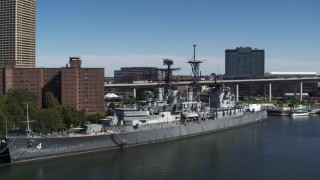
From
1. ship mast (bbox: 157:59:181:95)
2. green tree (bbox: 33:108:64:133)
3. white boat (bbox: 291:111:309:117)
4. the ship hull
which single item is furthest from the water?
white boat (bbox: 291:111:309:117)

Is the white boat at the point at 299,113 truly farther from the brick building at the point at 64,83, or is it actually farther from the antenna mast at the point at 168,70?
the brick building at the point at 64,83

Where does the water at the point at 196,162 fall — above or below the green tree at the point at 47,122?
below

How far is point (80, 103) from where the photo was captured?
62.5 m

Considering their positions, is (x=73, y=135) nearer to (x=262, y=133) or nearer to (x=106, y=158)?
(x=106, y=158)

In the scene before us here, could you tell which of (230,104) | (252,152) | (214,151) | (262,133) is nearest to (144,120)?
(214,151)

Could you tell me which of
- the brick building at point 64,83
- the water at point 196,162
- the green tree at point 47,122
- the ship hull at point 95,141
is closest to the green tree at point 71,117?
the green tree at point 47,122

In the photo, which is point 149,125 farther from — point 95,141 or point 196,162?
point 196,162

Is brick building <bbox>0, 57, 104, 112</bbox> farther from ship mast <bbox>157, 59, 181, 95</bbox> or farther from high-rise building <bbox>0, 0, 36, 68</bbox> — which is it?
high-rise building <bbox>0, 0, 36, 68</bbox>

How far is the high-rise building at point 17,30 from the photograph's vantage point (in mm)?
111688

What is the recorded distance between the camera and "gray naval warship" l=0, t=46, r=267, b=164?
106ft

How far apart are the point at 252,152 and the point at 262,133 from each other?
42.1ft

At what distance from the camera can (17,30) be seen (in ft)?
375

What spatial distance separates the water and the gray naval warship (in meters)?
0.91

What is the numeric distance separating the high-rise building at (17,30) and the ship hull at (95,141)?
7581 cm
